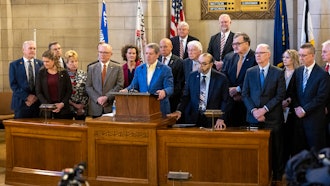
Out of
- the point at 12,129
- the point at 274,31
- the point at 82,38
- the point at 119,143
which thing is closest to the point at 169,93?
the point at 119,143

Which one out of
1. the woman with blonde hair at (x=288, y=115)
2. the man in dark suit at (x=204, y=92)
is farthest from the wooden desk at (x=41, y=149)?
the woman with blonde hair at (x=288, y=115)

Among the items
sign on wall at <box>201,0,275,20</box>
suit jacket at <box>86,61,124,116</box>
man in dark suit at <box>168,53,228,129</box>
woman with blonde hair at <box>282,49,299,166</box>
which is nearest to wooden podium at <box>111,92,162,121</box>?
man in dark suit at <box>168,53,228,129</box>

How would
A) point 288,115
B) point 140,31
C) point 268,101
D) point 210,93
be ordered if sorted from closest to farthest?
point 268,101
point 210,93
point 288,115
point 140,31

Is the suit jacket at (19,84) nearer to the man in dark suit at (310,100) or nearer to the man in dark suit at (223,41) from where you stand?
the man in dark suit at (223,41)

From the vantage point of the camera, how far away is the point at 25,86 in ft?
24.2

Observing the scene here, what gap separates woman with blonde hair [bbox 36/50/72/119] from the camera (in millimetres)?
7082

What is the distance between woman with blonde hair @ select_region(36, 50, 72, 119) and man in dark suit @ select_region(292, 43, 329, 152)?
→ 2.69 metres

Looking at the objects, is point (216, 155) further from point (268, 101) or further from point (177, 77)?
point (177, 77)

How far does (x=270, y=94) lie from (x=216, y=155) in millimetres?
951

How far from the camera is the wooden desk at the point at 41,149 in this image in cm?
628

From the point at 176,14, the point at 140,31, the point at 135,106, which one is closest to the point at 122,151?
the point at 135,106

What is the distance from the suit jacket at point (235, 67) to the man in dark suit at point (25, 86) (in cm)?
236

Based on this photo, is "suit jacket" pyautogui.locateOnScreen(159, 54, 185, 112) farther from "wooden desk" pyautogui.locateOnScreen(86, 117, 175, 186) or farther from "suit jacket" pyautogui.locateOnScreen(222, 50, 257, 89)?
"wooden desk" pyautogui.locateOnScreen(86, 117, 175, 186)

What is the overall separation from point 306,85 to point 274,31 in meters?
2.62
